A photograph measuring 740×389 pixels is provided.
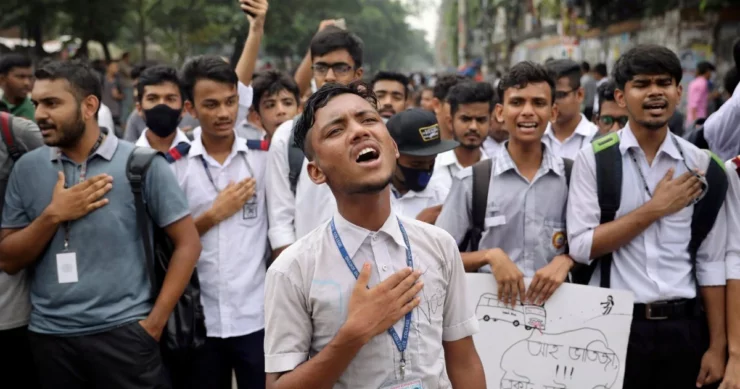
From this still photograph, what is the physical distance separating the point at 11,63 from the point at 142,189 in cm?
358

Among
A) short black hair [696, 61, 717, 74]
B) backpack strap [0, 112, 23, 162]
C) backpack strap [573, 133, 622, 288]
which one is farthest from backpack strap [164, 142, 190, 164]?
short black hair [696, 61, 717, 74]

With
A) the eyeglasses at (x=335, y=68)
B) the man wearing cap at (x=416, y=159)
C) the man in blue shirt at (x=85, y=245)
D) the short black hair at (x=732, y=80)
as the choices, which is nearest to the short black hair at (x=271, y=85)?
the eyeglasses at (x=335, y=68)

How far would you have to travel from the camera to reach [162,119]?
185 inches

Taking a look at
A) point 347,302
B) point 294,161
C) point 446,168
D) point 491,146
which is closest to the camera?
point 347,302

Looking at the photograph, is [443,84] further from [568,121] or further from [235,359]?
[235,359]

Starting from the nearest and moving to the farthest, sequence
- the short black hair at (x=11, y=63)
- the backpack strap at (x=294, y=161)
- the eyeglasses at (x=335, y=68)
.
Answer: the backpack strap at (x=294, y=161) → the eyeglasses at (x=335, y=68) → the short black hair at (x=11, y=63)

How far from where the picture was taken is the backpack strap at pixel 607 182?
324 centimetres

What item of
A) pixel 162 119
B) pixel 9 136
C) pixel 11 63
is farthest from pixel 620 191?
pixel 11 63

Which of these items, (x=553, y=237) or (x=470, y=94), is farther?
(x=470, y=94)

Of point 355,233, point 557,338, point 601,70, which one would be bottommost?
point 557,338

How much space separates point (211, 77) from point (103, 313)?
4.57ft

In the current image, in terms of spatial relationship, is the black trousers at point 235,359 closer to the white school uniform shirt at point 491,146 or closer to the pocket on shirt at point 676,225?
the pocket on shirt at point 676,225

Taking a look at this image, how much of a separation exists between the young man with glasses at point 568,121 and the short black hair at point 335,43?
5.99 feet

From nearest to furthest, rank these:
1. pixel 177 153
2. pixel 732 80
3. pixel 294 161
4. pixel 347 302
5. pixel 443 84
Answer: pixel 347 302, pixel 294 161, pixel 177 153, pixel 732 80, pixel 443 84
